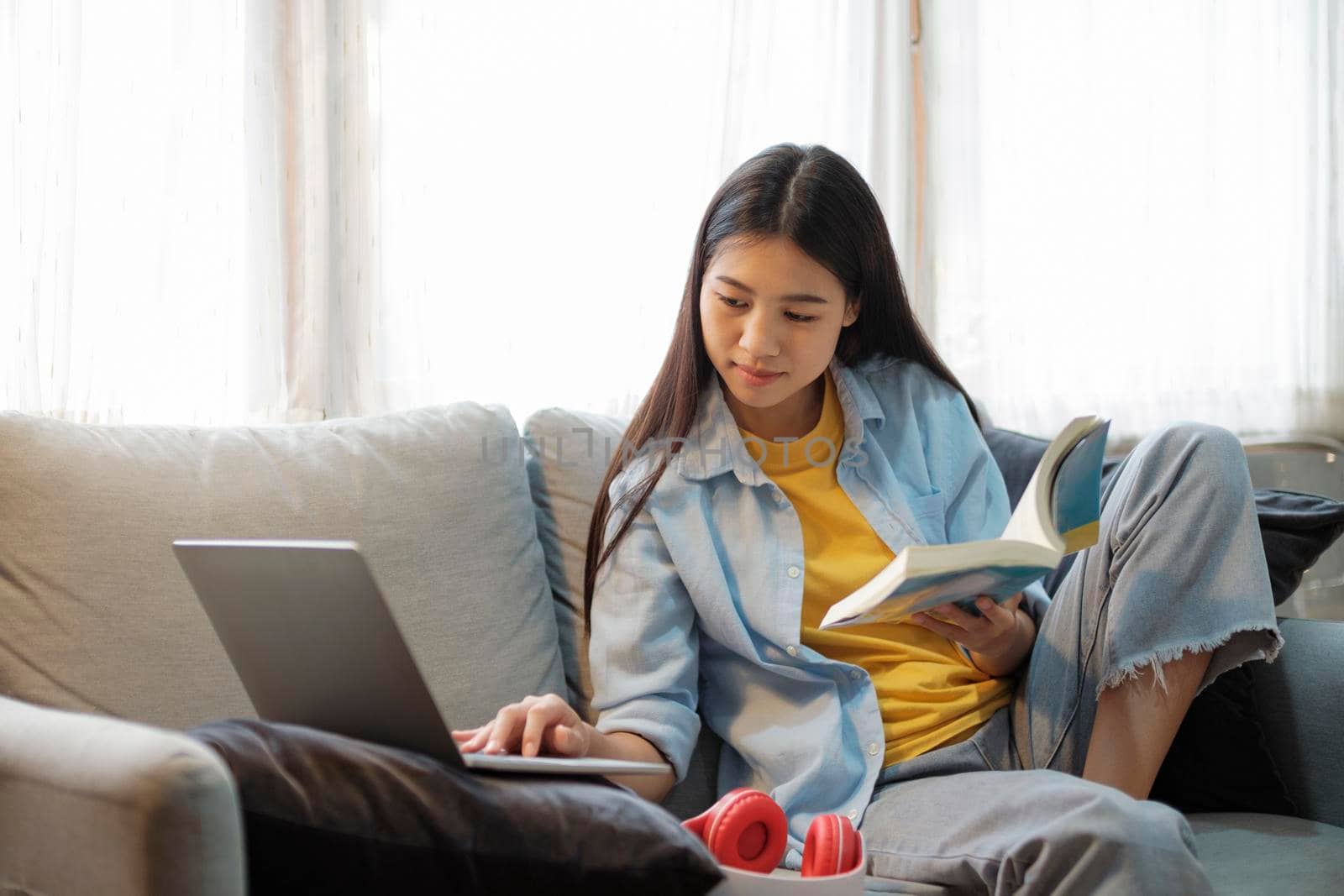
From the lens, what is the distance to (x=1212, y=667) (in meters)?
1.40

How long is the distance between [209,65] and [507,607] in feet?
3.34

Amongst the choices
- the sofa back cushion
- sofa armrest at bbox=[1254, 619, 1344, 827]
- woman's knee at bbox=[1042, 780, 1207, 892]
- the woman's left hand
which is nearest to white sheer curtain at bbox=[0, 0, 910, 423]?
the sofa back cushion

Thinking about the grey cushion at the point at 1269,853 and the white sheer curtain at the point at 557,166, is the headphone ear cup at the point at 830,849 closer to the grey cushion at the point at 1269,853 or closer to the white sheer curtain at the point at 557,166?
the grey cushion at the point at 1269,853

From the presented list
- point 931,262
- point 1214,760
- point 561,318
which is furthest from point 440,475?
point 931,262

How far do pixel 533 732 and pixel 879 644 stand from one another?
1.71 feet

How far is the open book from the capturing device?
1.12m

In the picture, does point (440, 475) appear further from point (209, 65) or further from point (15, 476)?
point (209, 65)

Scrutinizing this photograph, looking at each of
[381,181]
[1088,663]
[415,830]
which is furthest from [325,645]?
[381,181]

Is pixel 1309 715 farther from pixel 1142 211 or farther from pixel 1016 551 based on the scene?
pixel 1142 211

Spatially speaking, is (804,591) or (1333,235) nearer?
(804,591)

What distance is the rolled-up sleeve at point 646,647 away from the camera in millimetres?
1391

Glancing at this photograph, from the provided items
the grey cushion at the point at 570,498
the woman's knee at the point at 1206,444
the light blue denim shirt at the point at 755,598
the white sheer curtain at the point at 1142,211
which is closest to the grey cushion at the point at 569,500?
the grey cushion at the point at 570,498

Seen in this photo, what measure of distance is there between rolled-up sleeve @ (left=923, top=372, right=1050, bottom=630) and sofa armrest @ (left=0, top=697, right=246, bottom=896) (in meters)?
1.03

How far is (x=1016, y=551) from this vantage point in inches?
45.0
